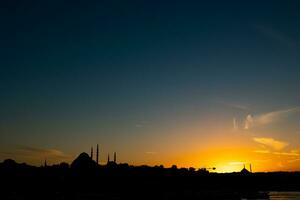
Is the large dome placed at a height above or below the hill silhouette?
above

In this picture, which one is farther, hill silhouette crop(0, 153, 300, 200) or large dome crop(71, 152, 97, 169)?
large dome crop(71, 152, 97, 169)

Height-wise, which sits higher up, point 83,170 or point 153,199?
point 83,170

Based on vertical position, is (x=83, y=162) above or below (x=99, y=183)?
above

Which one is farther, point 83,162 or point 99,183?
point 83,162

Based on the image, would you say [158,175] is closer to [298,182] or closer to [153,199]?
[153,199]

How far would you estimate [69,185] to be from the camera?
111m

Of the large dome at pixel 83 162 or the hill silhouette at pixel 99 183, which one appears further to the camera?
the large dome at pixel 83 162

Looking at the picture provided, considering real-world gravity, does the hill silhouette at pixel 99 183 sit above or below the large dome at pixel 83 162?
below

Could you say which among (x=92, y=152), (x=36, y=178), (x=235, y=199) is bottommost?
(x=235, y=199)

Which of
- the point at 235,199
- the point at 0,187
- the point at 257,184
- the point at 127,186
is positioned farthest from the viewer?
the point at 257,184

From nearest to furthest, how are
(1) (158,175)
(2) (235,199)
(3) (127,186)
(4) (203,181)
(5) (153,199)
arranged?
1. (5) (153,199)
2. (2) (235,199)
3. (3) (127,186)
4. (1) (158,175)
5. (4) (203,181)

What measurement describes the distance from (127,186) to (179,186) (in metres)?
33.5

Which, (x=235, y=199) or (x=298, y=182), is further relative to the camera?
(x=298, y=182)

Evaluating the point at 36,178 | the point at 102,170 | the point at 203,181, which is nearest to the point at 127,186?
the point at 102,170
